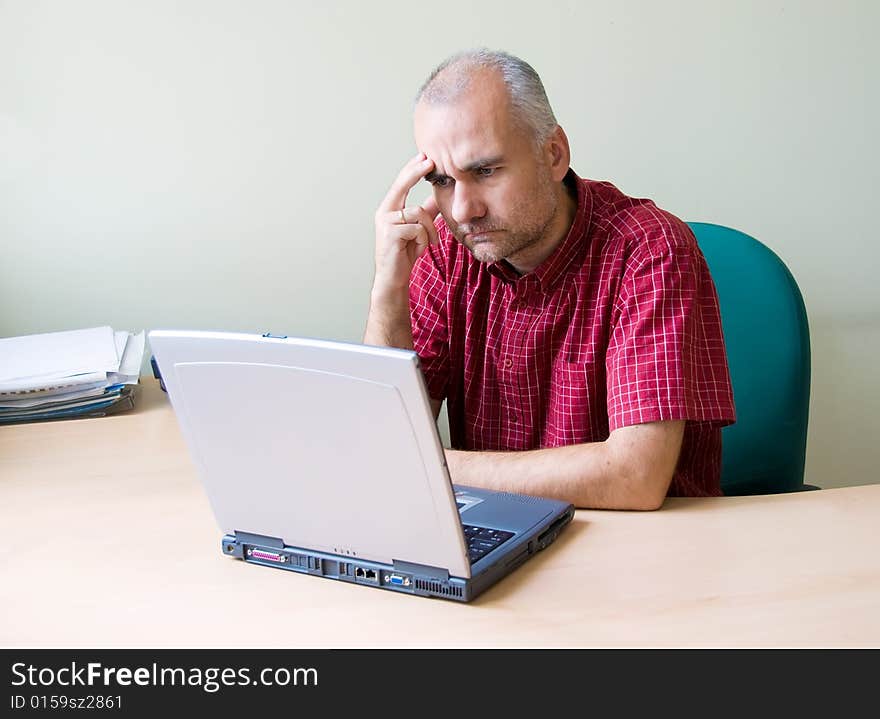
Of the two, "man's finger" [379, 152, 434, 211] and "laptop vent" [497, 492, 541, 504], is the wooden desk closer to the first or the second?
"laptop vent" [497, 492, 541, 504]

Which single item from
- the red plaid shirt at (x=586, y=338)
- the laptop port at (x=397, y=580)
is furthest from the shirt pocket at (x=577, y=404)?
the laptop port at (x=397, y=580)

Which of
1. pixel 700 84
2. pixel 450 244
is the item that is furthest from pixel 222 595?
pixel 700 84

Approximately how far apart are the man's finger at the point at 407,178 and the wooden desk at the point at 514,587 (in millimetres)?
503

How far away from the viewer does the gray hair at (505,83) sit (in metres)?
1.41

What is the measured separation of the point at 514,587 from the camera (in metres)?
1.06

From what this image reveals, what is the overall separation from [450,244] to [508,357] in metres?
0.21

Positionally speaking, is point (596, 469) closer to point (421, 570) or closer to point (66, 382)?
point (421, 570)

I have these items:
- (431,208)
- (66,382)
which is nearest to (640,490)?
(431,208)

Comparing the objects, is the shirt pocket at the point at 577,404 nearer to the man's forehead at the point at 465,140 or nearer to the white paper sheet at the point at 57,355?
the man's forehead at the point at 465,140

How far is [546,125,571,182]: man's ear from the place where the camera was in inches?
58.4

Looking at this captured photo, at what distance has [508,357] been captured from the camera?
61.7 inches

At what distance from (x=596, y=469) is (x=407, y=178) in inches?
19.4

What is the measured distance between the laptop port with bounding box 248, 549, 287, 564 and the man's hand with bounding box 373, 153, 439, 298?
560 millimetres

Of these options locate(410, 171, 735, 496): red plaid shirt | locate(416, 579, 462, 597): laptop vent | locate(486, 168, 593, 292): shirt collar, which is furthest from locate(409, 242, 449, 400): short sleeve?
locate(416, 579, 462, 597): laptop vent
